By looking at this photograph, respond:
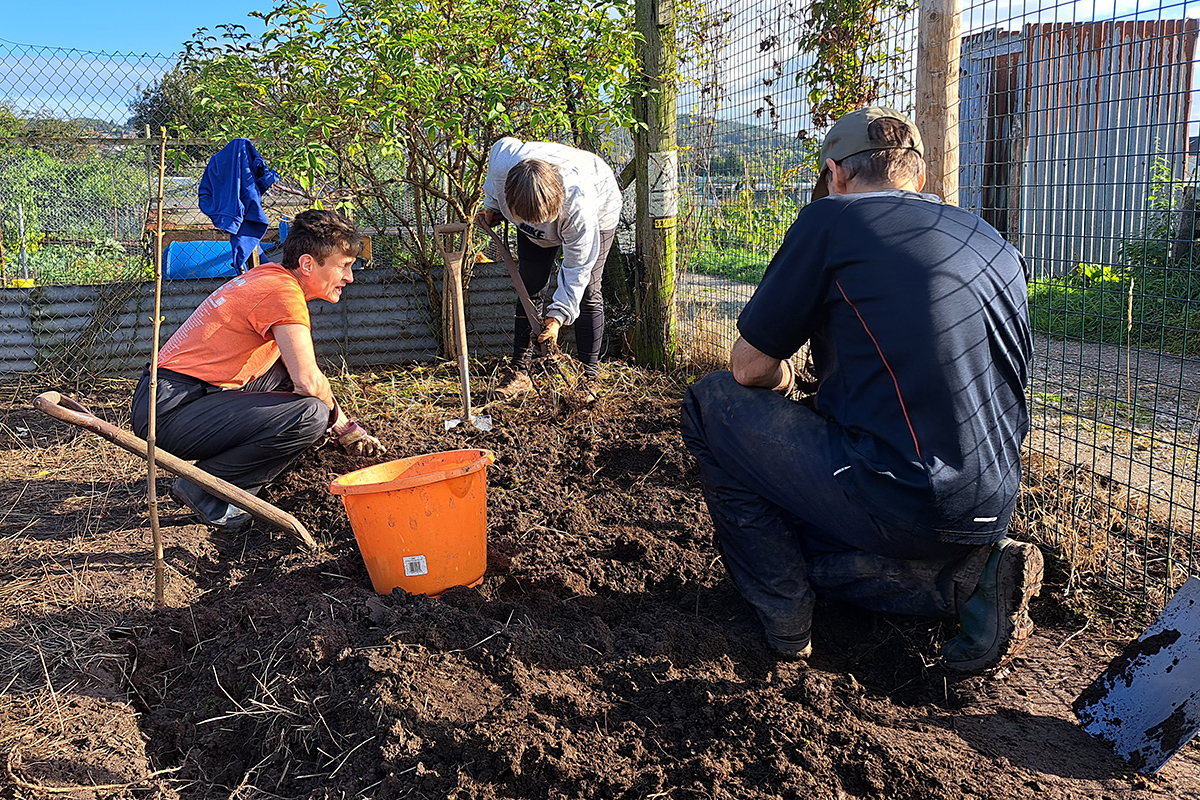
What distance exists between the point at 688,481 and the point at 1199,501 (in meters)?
A: 1.91

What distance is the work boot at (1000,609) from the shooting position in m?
2.05

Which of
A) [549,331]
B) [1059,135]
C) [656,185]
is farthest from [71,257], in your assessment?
[1059,135]

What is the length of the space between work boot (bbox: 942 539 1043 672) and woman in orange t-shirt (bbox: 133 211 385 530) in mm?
2382

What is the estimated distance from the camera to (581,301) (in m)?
4.72

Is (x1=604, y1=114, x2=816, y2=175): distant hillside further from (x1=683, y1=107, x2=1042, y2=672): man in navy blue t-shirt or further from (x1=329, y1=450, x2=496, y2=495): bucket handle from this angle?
(x1=329, y1=450, x2=496, y2=495): bucket handle

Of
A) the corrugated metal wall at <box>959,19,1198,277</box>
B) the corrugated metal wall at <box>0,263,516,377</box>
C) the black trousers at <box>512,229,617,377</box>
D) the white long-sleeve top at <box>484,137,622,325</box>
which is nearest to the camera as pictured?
the corrugated metal wall at <box>959,19,1198,277</box>

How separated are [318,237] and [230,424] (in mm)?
776

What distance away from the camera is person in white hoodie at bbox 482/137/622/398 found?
3924mm

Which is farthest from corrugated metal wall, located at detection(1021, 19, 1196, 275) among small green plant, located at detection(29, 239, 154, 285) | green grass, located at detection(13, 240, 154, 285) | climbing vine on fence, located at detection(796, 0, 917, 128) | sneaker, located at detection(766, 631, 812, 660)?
small green plant, located at detection(29, 239, 154, 285)

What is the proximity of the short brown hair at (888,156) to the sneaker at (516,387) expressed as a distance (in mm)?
2681

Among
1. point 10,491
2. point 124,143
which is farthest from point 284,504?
point 124,143

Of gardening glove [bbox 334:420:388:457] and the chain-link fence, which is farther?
gardening glove [bbox 334:420:388:457]

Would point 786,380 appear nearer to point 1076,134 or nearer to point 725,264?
point 1076,134

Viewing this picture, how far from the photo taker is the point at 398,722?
1.79 meters
